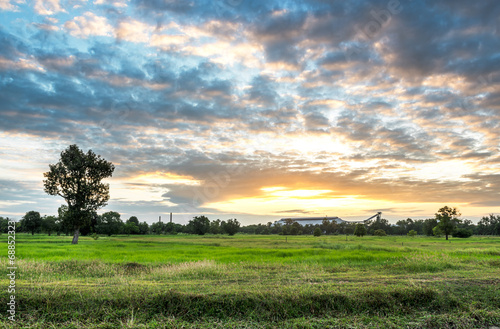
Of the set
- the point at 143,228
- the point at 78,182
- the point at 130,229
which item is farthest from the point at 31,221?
the point at 78,182

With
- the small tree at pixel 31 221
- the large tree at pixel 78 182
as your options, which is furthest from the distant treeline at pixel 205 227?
the large tree at pixel 78 182

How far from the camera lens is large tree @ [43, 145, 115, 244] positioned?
40062 millimetres

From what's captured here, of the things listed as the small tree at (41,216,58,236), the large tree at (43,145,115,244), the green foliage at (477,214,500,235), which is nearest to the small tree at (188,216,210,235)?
the small tree at (41,216,58,236)

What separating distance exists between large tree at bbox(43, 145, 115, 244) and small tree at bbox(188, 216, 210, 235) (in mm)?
65863

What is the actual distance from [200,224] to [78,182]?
226 feet

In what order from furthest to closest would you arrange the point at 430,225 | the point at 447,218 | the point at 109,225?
1. the point at 430,225
2. the point at 109,225
3. the point at 447,218

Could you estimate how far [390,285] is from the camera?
377 inches

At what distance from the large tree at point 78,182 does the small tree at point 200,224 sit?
6586cm

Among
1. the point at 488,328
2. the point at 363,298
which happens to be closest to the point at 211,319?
the point at 363,298

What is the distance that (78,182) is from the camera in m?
40.7

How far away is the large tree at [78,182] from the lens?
40.1m

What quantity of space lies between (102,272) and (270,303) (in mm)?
10427

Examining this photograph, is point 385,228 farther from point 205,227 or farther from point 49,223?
→ point 49,223

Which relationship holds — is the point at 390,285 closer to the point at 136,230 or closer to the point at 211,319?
the point at 211,319
